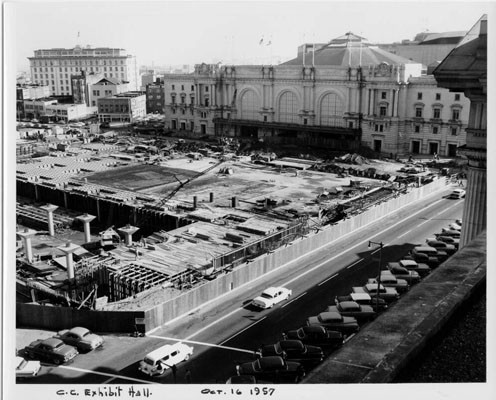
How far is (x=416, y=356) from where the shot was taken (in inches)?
232

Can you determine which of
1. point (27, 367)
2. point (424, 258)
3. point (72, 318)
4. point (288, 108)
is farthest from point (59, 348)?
point (288, 108)

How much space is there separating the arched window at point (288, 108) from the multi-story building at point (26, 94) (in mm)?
35340

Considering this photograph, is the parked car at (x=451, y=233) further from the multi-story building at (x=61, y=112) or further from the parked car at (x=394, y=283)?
the multi-story building at (x=61, y=112)

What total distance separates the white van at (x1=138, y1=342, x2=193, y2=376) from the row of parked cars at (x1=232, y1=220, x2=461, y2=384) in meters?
1.63

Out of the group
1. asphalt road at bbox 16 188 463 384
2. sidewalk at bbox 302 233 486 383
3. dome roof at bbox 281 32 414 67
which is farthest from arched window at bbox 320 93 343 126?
sidewalk at bbox 302 233 486 383

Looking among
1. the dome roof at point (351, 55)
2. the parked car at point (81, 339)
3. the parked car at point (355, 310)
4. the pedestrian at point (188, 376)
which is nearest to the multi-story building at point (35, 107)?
the dome roof at point (351, 55)

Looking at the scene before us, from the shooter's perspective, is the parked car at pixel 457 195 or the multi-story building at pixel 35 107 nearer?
the parked car at pixel 457 195

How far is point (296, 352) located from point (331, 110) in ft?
126

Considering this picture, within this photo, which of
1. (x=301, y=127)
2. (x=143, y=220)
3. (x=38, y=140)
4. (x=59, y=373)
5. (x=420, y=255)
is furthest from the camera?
(x=38, y=140)

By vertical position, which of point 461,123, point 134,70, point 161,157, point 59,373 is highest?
point 134,70

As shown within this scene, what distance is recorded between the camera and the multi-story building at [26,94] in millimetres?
71375

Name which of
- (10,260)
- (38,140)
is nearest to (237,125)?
(38,140)

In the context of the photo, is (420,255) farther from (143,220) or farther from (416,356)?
(416,356)

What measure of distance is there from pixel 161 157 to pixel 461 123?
23641 millimetres
